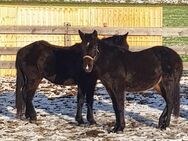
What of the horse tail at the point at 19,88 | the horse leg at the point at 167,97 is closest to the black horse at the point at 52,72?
the horse tail at the point at 19,88

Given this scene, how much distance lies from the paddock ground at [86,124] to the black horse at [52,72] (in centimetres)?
34

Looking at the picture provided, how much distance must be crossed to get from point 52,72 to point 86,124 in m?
1.12

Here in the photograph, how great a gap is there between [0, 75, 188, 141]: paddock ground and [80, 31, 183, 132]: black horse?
352 mm

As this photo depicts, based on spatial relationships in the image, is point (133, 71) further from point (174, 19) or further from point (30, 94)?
point (174, 19)

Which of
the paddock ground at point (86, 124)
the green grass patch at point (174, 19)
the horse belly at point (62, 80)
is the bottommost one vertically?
the paddock ground at point (86, 124)

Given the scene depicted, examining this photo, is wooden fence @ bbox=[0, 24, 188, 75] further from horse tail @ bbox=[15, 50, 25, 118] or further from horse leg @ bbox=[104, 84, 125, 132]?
horse leg @ bbox=[104, 84, 125, 132]

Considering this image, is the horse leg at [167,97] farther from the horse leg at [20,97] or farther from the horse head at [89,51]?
the horse leg at [20,97]

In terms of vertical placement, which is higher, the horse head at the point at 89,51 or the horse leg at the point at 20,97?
the horse head at the point at 89,51

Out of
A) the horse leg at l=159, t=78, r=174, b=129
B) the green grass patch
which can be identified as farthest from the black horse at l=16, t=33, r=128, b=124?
the green grass patch

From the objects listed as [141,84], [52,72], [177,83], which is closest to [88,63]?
[141,84]

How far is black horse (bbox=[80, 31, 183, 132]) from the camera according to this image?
7.30 m

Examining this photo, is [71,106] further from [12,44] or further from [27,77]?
[12,44]

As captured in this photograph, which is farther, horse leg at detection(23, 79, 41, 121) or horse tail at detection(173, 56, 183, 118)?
horse leg at detection(23, 79, 41, 121)

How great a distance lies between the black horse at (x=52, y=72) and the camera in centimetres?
804
